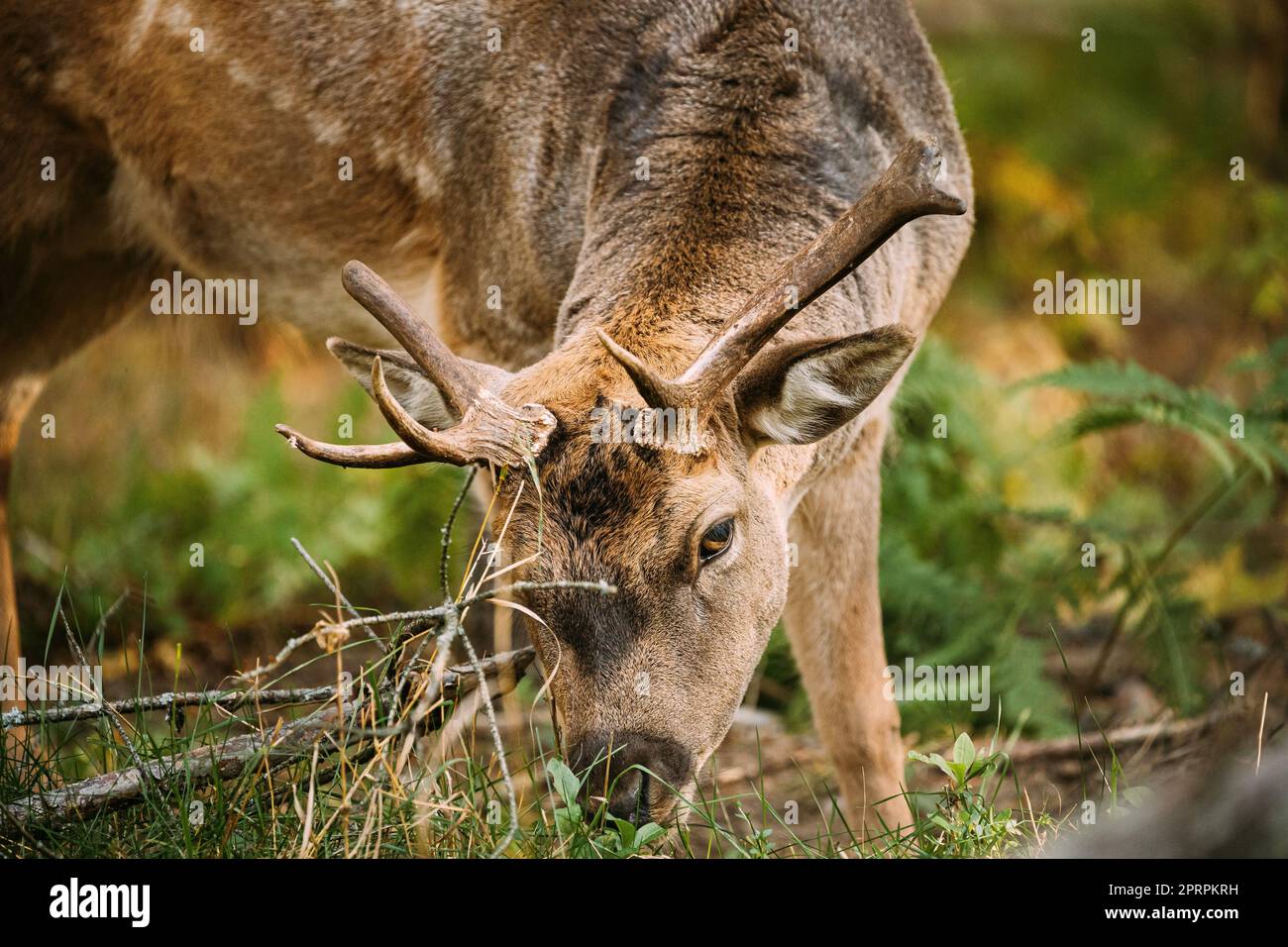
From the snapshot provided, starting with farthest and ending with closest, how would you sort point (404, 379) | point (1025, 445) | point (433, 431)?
point (1025, 445), point (404, 379), point (433, 431)

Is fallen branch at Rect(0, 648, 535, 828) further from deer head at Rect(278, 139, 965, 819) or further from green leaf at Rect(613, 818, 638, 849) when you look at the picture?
green leaf at Rect(613, 818, 638, 849)

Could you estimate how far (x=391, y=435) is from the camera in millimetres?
8188

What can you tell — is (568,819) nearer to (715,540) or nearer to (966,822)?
(715,540)

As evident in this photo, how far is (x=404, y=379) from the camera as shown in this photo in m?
4.21

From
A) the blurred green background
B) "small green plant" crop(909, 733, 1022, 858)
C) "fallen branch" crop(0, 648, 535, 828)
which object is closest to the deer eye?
"fallen branch" crop(0, 648, 535, 828)

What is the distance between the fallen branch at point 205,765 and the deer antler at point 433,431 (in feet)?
1.84

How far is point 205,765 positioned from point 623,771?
1.10 m

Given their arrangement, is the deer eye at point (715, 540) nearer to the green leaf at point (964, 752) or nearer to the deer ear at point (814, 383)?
the deer ear at point (814, 383)

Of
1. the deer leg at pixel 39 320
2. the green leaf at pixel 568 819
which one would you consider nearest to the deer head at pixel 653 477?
the green leaf at pixel 568 819

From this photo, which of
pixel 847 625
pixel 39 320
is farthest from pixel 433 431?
pixel 39 320

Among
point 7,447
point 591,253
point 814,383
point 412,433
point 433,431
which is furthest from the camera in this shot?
point 7,447

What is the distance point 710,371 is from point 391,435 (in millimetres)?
4715

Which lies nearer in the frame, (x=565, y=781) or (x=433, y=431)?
(x=565, y=781)

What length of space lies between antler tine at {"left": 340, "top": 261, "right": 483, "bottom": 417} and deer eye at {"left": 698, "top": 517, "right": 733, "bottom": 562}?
2.31 feet
